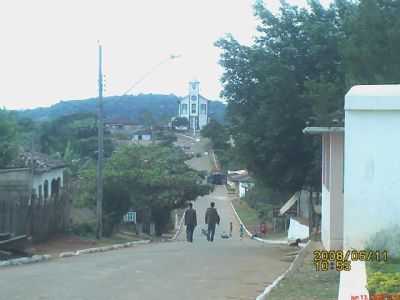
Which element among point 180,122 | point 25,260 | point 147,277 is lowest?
point 25,260

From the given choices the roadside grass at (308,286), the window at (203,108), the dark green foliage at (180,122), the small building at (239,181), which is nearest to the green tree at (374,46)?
the roadside grass at (308,286)

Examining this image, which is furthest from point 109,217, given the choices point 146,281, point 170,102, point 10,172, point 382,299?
point 170,102

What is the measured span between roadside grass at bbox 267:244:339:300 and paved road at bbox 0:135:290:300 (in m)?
0.48

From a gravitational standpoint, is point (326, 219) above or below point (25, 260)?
above

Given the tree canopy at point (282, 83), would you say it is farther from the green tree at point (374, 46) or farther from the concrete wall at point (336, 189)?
the concrete wall at point (336, 189)

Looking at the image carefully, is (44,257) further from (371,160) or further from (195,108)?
(195,108)

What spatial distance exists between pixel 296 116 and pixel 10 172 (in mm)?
9505

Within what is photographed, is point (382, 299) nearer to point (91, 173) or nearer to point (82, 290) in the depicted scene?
point (82, 290)

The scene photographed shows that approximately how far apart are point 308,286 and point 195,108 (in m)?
159

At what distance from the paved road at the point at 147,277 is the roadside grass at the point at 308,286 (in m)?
0.48

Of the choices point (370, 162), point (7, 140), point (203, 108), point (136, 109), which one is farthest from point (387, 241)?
point (136, 109)

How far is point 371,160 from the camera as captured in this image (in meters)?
11.4

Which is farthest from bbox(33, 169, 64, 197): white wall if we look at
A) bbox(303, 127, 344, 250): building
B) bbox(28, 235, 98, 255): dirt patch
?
bbox(303, 127, 344, 250): building
